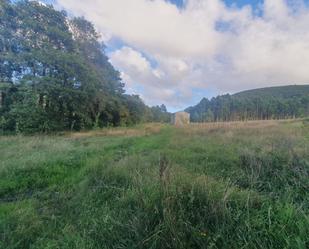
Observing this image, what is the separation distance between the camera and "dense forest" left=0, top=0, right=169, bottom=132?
18156 millimetres

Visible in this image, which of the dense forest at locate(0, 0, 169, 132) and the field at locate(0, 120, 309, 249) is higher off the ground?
the dense forest at locate(0, 0, 169, 132)

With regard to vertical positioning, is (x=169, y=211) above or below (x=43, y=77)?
below

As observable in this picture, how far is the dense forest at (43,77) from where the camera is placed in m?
18.2

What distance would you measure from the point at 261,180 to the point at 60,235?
3.42 meters

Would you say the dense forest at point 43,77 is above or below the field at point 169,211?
above

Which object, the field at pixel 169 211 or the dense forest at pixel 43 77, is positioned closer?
the field at pixel 169 211

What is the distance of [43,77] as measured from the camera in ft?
60.1

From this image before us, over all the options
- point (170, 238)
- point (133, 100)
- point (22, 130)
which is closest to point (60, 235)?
point (170, 238)

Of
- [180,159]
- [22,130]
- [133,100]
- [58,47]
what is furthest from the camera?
[133,100]

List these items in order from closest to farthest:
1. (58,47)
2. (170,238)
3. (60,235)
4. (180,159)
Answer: (170,238) < (60,235) < (180,159) < (58,47)

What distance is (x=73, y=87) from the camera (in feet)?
69.3

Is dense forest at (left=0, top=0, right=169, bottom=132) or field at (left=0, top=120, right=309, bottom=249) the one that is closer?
field at (left=0, top=120, right=309, bottom=249)

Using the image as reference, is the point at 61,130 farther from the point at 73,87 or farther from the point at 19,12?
the point at 19,12

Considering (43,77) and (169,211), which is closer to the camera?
(169,211)
